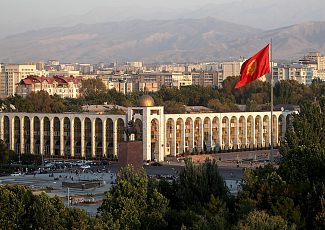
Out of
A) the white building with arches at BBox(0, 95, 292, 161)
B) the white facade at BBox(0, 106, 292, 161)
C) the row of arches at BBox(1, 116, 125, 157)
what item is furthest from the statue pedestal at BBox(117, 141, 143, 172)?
A: the row of arches at BBox(1, 116, 125, 157)

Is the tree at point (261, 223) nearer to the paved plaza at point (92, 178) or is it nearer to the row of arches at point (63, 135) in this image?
the paved plaza at point (92, 178)

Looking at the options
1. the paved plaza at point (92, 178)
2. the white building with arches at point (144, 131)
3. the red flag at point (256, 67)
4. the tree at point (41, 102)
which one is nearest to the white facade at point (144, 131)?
the white building with arches at point (144, 131)

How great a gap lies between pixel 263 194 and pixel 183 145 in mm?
48808

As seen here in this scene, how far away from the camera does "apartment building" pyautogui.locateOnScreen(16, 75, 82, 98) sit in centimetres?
16825

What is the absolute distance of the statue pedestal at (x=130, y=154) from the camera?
55.4 metres

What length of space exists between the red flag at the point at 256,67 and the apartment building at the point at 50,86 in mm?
134326

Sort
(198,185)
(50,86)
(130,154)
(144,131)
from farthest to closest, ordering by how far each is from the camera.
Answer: (50,86), (144,131), (130,154), (198,185)

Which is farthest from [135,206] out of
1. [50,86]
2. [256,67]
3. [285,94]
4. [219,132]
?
[50,86]

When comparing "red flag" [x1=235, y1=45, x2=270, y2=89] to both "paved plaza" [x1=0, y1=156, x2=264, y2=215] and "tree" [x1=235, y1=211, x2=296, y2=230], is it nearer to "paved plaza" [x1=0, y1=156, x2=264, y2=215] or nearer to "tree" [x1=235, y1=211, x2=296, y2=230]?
"tree" [x1=235, y1=211, x2=296, y2=230]

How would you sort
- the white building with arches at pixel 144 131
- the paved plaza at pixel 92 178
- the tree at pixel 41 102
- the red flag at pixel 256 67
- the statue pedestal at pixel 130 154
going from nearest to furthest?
the red flag at pixel 256 67 < the paved plaza at pixel 92 178 < the statue pedestal at pixel 130 154 < the white building with arches at pixel 144 131 < the tree at pixel 41 102

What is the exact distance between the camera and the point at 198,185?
36.9 m

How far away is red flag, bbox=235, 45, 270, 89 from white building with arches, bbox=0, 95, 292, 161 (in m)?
39.4

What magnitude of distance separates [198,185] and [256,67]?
341 inches

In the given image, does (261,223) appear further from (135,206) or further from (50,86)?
(50,86)
